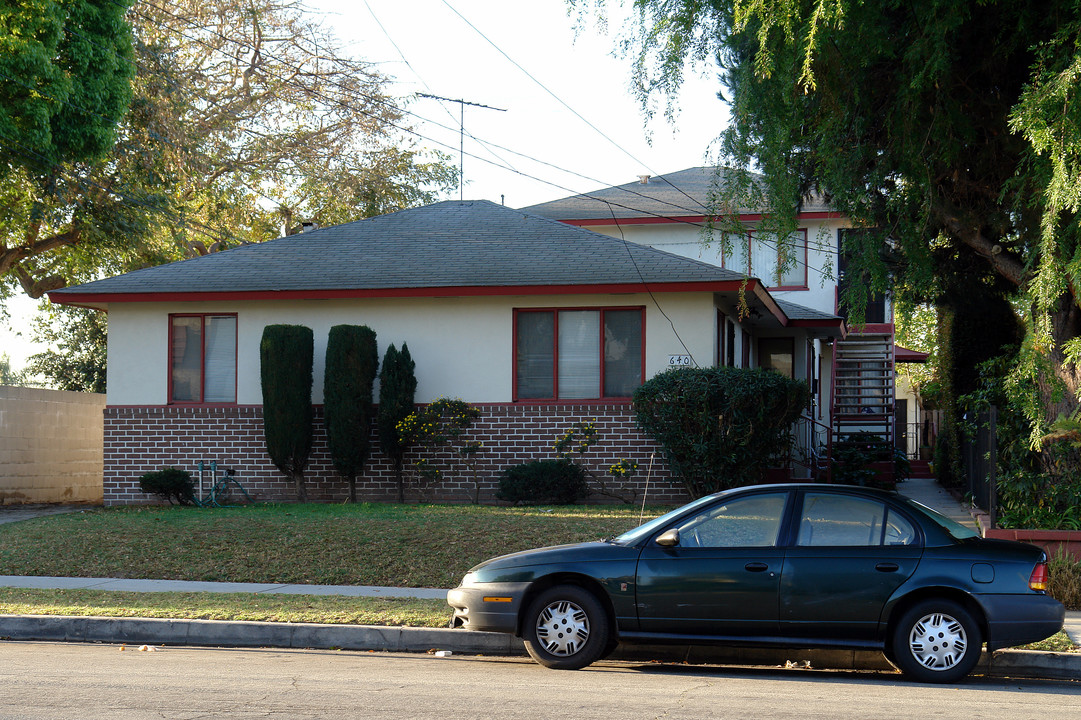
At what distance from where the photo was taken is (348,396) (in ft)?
57.8

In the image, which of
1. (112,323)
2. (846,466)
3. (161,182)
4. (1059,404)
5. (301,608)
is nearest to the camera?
(301,608)

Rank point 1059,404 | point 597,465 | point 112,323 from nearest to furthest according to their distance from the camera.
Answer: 1. point 1059,404
2. point 597,465
3. point 112,323

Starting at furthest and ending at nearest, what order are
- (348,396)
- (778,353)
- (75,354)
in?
(75,354) < (778,353) < (348,396)

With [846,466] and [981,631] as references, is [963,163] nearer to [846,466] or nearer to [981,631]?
[981,631]

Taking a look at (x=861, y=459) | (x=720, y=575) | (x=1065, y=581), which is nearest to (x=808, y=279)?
(x=861, y=459)

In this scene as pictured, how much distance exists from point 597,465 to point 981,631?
10225mm

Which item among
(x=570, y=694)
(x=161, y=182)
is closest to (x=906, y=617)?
(x=570, y=694)

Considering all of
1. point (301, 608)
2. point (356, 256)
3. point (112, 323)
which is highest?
point (356, 256)

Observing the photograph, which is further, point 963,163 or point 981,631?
point 963,163

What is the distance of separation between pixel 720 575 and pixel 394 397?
1057cm

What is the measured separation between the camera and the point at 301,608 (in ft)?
32.7

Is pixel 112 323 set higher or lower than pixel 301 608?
higher

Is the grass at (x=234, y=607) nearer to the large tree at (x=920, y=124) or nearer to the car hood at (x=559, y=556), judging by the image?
the car hood at (x=559, y=556)

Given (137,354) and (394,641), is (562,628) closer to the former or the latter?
(394,641)
